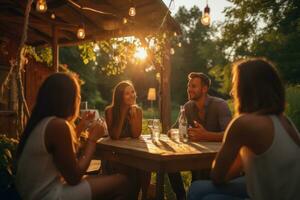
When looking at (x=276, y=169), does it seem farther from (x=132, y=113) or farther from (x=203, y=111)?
(x=132, y=113)

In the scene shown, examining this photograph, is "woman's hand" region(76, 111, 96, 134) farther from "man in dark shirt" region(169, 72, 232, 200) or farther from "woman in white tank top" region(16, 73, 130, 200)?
"man in dark shirt" region(169, 72, 232, 200)

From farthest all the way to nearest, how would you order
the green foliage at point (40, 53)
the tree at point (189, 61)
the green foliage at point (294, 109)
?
the tree at point (189, 61), the green foliage at point (294, 109), the green foliage at point (40, 53)

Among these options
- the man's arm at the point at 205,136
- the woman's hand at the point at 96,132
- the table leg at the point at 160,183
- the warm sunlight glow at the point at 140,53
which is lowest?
the table leg at the point at 160,183

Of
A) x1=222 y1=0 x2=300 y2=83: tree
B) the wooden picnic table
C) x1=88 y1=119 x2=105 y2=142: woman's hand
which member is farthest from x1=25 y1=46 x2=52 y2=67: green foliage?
x1=222 y1=0 x2=300 y2=83: tree

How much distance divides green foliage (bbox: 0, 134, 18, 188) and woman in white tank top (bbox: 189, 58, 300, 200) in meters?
1.86

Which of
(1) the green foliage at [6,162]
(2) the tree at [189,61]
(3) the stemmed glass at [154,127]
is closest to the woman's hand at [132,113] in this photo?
(3) the stemmed glass at [154,127]

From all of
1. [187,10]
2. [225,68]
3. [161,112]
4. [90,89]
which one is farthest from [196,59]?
[161,112]

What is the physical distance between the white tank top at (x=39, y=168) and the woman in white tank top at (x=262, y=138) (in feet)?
3.72

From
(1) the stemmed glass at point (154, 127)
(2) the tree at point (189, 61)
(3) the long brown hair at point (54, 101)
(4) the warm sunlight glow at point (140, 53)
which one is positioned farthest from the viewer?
(2) the tree at point (189, 61)

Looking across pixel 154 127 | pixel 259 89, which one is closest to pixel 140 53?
pixel 154 127

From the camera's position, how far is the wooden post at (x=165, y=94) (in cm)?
893

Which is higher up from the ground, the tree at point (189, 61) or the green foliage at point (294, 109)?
the tree at point (189, 61)

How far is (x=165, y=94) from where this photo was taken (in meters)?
9.03

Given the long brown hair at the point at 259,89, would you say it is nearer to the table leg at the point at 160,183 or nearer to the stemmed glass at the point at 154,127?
the table leg at the point at 160,183
